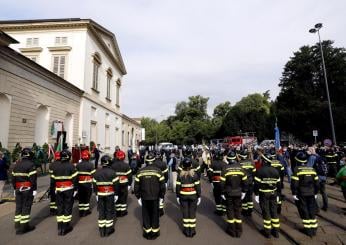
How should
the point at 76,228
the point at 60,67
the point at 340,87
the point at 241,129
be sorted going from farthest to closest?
the point at 241,129 < the point at 340,87 < the point at 60,67 < the point at 76,228

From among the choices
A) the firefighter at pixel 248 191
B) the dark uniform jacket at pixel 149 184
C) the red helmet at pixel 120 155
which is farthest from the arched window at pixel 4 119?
the firefighter at pixel 248 191

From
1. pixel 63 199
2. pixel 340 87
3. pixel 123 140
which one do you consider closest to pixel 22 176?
pixel 63 199

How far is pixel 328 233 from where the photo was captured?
651cm

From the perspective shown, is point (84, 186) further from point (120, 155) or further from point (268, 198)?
point (268, 198)

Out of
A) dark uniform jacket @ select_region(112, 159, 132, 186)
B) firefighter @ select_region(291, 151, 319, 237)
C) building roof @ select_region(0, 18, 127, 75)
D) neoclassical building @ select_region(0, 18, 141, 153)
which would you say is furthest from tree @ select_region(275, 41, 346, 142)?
dark uniform jacket @ select_region(112, 159, 132, 186)

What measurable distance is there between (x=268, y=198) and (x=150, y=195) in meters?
2.83

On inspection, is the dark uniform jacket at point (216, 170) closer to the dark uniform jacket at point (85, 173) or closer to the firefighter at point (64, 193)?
the dark uniform jacket at point (85, 173)

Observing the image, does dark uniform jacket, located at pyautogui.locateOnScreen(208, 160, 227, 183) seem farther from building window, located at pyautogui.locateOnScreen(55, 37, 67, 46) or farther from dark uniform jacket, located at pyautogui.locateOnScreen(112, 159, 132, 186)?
building window, located at pyautogui.locateOnScreen(55, 37, 67, 46)

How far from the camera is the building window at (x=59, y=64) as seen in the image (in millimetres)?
28859

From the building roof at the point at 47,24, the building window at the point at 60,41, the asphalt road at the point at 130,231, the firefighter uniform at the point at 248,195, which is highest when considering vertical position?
the building roof at the point at 47,24

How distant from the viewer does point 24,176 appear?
6.93 m

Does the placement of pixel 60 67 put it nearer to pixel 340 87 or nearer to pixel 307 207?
pixel 307 207

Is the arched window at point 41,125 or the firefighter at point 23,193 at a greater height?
the arched window at point 41,125

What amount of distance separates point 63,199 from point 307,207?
19.8 feet
